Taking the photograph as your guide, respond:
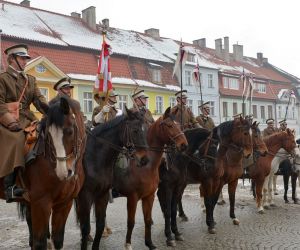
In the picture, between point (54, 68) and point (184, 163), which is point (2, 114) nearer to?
point (184, 163)

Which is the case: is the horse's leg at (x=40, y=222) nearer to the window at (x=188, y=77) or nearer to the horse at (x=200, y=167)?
the horse at (x=200, y=167)

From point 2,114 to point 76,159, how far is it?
1.18 metres

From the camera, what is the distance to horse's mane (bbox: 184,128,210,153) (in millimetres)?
9602

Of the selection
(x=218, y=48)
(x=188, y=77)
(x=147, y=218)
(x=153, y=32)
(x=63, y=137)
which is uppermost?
(x=153, y=32)

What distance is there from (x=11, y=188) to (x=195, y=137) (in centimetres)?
493

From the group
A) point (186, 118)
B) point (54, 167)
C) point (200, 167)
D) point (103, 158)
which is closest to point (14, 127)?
point (54, 167)

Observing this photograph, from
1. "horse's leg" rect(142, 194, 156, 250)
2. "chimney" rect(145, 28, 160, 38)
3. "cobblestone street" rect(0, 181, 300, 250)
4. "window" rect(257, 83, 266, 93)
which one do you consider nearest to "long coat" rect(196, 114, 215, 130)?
"cobblestone street" rect(0, 181, 300, 250)

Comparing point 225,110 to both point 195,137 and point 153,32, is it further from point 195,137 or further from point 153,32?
point 195,137

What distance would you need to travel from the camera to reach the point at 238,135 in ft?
33.8

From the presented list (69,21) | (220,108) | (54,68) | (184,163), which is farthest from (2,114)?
(220,108)

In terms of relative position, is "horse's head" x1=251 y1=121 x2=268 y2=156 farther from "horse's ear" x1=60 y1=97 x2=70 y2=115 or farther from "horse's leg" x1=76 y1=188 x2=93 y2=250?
"horse's ear" x1=60 y1=97 x2=70 y2=115

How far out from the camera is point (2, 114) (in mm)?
5602

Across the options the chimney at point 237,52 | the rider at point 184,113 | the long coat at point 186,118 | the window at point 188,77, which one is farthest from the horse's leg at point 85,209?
the chimney at point 237,52

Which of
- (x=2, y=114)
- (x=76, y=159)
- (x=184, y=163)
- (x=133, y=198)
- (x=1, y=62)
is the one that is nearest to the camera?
(x=76, y=159)
